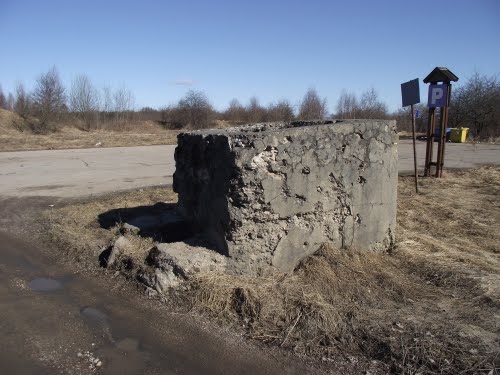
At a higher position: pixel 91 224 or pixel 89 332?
pixel 91 224

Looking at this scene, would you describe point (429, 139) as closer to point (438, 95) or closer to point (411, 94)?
point (438, 95)

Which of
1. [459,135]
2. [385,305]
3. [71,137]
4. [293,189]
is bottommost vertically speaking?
[385,305]

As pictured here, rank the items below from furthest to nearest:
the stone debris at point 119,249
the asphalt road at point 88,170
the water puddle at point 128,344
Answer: the asphalt road at point 88,170, the stone debris at point 119,249, the water puddle at point 128,344

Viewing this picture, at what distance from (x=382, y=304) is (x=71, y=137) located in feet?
95.5

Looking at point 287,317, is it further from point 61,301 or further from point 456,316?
point 61,301

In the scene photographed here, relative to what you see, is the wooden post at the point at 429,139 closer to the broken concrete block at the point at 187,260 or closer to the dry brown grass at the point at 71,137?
the broken concrete block at the point at 187,260

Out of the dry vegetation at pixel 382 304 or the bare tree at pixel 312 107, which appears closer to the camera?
the dry vegetation at pixel 382 304

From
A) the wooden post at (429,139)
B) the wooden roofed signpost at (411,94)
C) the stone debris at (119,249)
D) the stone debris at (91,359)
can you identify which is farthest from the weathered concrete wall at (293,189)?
the wooden post at (429,139)

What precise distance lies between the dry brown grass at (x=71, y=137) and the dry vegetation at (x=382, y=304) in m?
19.2

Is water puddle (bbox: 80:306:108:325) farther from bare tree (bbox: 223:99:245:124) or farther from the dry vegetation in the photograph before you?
bare tree (bbox: 223:99:245:124)

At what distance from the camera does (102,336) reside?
3.67 meters

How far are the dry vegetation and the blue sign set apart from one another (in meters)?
6.79

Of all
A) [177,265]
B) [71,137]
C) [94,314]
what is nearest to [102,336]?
[94,314]

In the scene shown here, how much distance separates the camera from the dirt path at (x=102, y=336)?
324 cm
